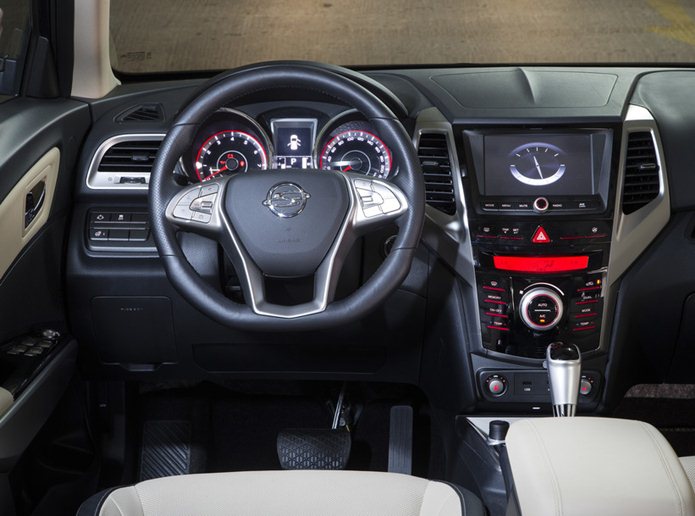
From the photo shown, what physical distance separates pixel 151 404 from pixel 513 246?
3.69 feet

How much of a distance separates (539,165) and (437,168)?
8.4 inches

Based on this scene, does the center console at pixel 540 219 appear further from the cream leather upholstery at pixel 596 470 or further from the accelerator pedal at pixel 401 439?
the cream leather upholstery at pixel 596 470

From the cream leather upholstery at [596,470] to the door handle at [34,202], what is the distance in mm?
1098

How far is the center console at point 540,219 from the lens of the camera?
2.04 metres

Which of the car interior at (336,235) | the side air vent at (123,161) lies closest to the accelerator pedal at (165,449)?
the car interior at (336,235)

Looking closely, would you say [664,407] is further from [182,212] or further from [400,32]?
[182,212]

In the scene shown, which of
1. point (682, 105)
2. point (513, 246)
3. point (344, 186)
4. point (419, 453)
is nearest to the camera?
point (344, 186)

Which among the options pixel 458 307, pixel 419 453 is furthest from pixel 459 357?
pixel 419 453

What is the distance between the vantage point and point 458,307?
2139 millimetres

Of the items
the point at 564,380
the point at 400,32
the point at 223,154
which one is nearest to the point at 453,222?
the point at 564,380

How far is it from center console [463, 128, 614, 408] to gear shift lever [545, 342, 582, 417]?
0.46ft

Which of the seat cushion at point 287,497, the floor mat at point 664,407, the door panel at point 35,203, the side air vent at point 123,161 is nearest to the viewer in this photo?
the seat cushion at point 287,497

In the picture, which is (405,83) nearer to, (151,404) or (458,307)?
(458,307)

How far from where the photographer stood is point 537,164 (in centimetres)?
205
